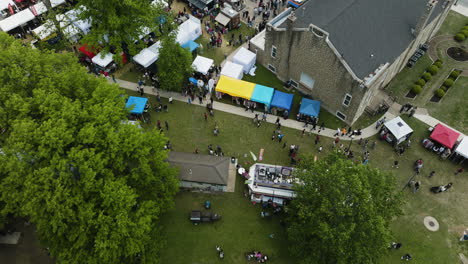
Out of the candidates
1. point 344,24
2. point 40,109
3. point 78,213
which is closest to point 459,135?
point 344,24

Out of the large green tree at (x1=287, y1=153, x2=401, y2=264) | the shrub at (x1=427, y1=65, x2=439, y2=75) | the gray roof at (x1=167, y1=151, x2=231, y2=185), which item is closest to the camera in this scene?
the large green tree at (x1=287, y1=153, x2=401, y2=264)

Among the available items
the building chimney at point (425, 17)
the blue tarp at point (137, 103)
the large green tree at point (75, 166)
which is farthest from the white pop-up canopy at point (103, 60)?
the building chimney at point (425, 17)

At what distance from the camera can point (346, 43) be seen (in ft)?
112

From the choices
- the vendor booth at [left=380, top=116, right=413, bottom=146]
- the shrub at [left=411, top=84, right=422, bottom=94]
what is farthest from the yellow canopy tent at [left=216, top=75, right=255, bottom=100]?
the shrub at [left=411, top=84, right=422, bottom=94]

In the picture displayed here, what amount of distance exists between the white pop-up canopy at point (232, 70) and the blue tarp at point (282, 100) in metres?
5.27

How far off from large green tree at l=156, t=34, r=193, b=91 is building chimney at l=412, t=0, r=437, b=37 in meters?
24.9

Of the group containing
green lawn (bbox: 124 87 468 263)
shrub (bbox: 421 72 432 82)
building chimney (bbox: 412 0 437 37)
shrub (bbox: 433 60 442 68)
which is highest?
building chimney (bbox: 412 0 437 37)

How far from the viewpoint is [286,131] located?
3709cm

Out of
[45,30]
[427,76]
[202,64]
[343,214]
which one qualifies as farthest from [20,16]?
[427,76]

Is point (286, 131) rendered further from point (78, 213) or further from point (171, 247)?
point (78, 213)

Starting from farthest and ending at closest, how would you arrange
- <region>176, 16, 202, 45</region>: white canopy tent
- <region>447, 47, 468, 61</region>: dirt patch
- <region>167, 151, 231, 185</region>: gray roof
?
1. <region>447, 47, 468, 61</region>: dirt patch
2. <region>176, 16, 202, 45</region>: white canopy tent
3. <region>167, 151, 231, 185</region>: gray roof

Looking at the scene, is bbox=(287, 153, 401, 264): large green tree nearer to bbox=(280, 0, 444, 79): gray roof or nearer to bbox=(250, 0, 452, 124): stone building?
bbox=(250, 0, 452, 124): stone building

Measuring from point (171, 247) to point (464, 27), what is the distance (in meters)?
49.1

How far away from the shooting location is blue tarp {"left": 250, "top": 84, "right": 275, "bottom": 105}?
37594mm
